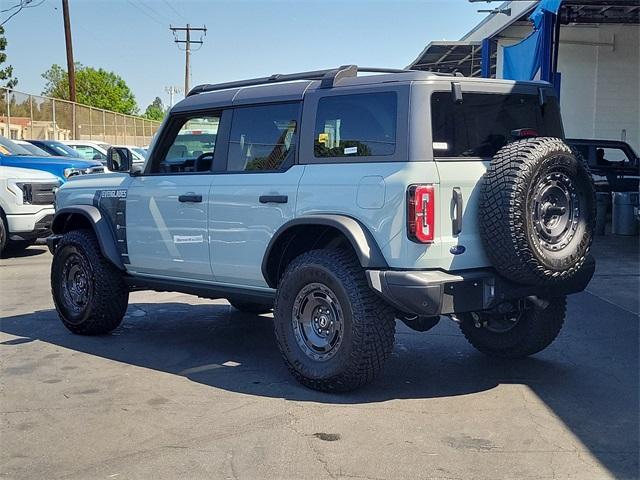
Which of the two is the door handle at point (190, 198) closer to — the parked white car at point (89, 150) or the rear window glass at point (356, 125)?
the rear window glass at point (356, 125)

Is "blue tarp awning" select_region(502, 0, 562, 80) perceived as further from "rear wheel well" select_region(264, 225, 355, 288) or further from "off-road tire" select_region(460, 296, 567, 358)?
"rear wheel well" select_region(264, 225, 355, 288)

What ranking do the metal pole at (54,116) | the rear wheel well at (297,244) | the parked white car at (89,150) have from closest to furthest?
1. the rear wheel well at (297,244)
2. the parked white car at (89,150)
3. the metal pole at (54,116)

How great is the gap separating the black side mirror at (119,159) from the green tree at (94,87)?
8875 cm

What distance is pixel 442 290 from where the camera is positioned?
4840 millimetres

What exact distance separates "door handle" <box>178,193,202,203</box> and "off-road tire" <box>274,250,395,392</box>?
3.83 ft

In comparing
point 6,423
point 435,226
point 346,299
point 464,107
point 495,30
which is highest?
point 495,30

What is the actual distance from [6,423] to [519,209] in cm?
346

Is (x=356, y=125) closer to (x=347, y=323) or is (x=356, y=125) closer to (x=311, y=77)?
(x=311, y=77)

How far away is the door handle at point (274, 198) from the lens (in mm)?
5520

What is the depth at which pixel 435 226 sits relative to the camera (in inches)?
193

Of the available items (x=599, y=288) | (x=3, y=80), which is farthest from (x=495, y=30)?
(x=3, y=80)

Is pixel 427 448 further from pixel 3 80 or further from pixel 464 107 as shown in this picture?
pixel 3 80

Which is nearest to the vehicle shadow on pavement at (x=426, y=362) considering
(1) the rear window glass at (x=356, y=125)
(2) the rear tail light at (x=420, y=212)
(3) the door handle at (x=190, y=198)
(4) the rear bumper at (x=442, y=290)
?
(4) the rear bumper at (x=442, y=290)

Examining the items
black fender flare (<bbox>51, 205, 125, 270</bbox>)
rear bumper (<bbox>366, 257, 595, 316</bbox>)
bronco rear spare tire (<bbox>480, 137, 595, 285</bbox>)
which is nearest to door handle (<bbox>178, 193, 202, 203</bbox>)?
black fender flare (<bbox>51, 205, 125, 270</bbox>)
